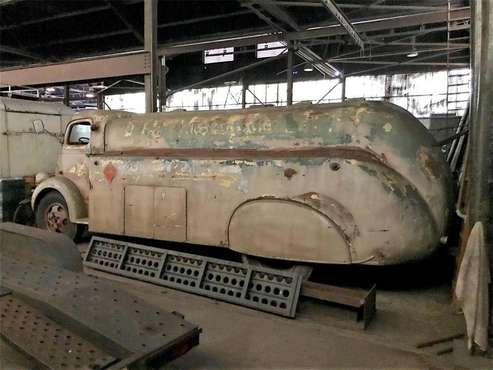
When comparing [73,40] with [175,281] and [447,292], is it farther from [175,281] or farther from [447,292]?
[447,292]

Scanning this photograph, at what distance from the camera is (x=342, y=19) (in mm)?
7160

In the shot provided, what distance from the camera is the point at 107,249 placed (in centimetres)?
495

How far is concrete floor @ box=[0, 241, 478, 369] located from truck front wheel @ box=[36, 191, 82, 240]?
192cm

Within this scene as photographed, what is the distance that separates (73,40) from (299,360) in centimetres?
1075

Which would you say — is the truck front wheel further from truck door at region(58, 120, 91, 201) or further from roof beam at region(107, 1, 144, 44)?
roof beam at region(107, 1, 144, 44)

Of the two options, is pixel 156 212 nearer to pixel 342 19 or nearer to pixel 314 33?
pixel 342 19

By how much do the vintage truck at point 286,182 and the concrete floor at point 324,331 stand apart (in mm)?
538

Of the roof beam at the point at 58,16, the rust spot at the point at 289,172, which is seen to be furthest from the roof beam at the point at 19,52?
the rust spot at the point at 289,172

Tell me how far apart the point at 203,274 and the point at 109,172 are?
1.94 metres

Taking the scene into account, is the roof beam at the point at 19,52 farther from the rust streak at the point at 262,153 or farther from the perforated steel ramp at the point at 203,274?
the perforated steel ramp at the point at 203,274

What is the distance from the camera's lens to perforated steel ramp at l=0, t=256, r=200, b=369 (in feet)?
7.61

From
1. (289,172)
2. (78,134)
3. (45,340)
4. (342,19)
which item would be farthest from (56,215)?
(342,19)

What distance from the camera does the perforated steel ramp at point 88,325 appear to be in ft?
7.61

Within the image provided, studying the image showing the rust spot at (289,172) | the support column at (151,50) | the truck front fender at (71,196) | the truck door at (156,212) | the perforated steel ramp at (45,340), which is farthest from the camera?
the support column at (151,50)
